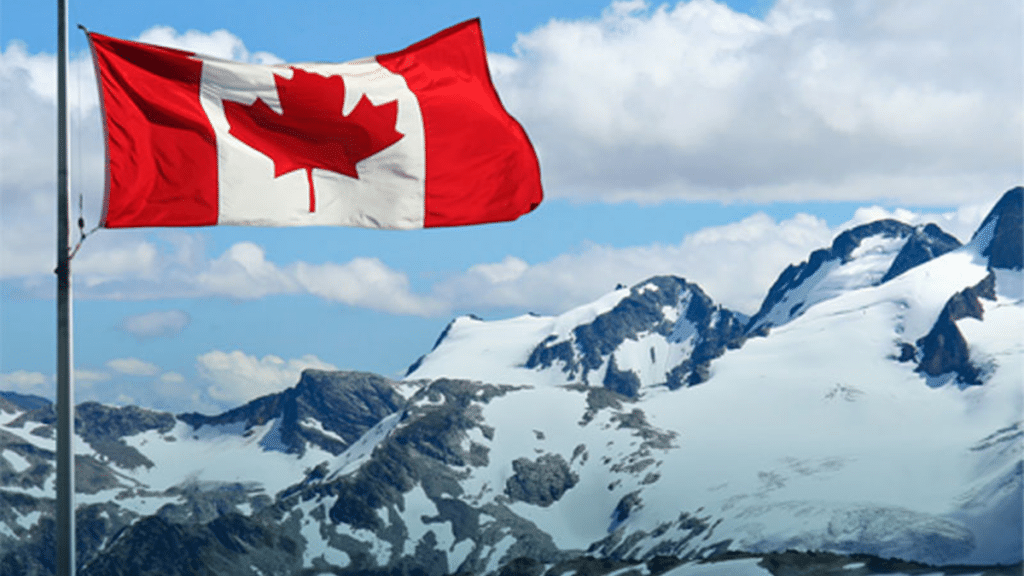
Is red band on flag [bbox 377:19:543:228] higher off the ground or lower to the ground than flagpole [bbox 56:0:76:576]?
higher

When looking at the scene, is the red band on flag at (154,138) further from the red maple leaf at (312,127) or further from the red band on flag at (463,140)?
the red band on flag at (463,140)

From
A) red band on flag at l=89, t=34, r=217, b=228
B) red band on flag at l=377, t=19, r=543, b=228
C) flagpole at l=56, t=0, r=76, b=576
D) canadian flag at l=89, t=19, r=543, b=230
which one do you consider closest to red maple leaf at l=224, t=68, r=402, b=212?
canadian flag at l=89, t=19, r=543, b=230

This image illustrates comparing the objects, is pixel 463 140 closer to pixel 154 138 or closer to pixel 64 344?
pixel 154 138

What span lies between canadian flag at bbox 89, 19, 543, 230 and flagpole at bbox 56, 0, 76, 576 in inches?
75.1

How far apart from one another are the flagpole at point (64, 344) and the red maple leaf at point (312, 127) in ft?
14.0

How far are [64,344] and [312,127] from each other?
7.23 meters

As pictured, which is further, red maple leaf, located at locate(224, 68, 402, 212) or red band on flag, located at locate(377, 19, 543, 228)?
red band on flag, located at locate(377, 19, 543, 228)

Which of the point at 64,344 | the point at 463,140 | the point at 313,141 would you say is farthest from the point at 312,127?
the point at 64,344

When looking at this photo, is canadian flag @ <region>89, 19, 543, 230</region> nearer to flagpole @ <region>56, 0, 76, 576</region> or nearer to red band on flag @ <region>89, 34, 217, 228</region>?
red band on flag @ <region>89, 34, 217, 228</region>

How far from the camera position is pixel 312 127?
27.0 metres

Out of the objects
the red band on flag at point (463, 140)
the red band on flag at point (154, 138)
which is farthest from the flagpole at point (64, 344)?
the red band on flag at point (463, 140)

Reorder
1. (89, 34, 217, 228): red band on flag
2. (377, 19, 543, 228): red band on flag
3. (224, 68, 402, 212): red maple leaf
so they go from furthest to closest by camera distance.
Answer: (377, 19, 543, 228): red band on flag → (224, 68, 402, 212): red maple leaf → (89, 34, 217, 228): red band on flag

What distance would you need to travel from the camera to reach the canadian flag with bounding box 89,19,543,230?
2481cm

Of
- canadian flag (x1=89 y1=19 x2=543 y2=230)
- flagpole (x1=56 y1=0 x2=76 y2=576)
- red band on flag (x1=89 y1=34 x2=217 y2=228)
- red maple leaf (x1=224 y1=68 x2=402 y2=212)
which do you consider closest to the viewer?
flagpole (x1=56 y1=0 x2=76 y2=576)
